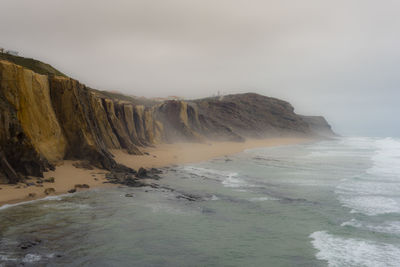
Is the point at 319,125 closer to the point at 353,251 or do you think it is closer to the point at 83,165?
the point at 83,165

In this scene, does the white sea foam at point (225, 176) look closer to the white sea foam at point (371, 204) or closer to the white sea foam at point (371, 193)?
the white sea foam at point (371, 193)

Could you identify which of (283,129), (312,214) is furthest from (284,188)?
(283,129)

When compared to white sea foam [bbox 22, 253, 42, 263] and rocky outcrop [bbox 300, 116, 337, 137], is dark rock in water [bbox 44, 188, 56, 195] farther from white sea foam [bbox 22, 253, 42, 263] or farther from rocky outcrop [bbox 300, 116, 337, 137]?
rocky outcrop [bbox 300, 116, 337, 137]

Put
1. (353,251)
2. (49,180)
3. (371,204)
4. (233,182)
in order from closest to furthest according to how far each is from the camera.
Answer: (353,251)
(371,204)
(49,180)
(233,182)

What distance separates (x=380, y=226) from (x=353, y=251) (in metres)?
2.99

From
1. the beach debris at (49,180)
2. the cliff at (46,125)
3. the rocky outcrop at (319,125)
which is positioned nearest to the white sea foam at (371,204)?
the cliff at (46,125)

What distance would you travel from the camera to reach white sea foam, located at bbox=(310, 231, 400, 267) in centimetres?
772

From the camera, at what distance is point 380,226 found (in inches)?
417

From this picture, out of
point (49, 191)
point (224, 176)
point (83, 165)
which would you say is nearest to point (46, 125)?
point (83, 165)

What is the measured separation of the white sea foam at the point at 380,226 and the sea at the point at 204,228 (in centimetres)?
3

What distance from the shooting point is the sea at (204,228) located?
7531 millimetres

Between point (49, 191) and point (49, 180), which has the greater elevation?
point (49, 180)

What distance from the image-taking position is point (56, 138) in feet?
56.4

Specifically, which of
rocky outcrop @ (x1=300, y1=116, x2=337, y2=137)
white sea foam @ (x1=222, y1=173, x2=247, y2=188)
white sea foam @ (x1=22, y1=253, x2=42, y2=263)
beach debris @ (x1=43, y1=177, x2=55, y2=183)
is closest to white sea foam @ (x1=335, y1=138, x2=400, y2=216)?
white sea foam @ (x1=222, y1=173, x2=247, y2=188)
